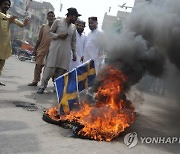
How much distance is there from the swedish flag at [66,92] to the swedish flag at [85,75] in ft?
0.68

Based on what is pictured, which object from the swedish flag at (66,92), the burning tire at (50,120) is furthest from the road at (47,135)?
the swedish flag at (66,92)

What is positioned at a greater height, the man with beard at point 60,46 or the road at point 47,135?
the man with beard at point 60,46

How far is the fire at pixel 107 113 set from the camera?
416cm

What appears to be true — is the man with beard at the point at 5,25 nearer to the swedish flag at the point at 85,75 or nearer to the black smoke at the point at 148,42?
the swedish flag at the point at 85,75

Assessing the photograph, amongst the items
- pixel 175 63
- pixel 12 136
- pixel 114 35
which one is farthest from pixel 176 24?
pixel 12 136

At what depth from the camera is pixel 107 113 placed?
427 centimetres

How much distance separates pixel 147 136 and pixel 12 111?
221cm

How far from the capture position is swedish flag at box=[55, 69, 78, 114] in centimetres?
481

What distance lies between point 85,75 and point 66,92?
2.19 ft

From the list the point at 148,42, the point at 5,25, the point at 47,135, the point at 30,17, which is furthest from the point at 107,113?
the point at 30,17

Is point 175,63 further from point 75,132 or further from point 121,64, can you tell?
point 75,132

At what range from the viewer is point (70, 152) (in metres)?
3.54

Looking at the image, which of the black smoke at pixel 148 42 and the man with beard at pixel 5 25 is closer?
the black smoke at pixel 148 42

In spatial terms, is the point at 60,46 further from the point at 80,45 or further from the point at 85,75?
the point at 85,75
